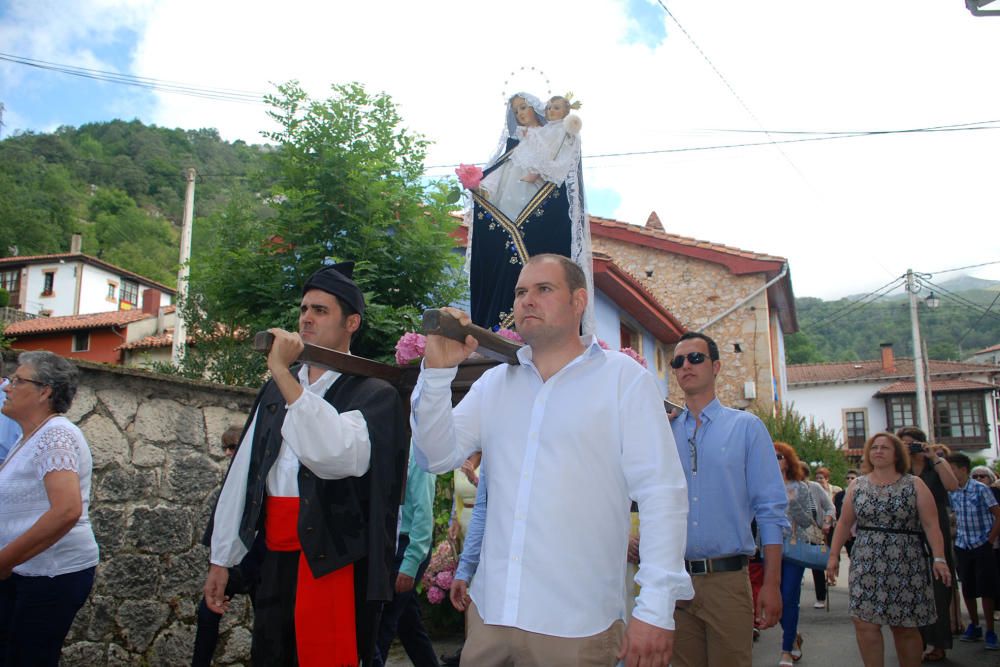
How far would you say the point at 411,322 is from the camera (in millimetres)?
7176

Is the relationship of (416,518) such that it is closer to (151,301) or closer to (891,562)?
(891,562)

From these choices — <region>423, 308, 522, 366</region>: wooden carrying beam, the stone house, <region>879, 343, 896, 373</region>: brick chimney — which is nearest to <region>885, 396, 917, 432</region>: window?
<region>879, 343, 896, 373</region>: brick chimney

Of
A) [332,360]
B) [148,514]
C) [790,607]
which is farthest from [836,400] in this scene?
[332,360]

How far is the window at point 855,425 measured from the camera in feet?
161

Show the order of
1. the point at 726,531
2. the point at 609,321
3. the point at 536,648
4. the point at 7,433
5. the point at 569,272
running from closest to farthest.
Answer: the point at 536,648
the point at 569,272
the point at 726,531
the point at 7,433
the point at 609,321

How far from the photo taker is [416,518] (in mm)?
4805

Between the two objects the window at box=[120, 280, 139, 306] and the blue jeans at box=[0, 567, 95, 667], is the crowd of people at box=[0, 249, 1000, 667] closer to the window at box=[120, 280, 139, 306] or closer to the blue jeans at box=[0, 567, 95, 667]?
the blue jeans at box=[0, 567, 95, 667]

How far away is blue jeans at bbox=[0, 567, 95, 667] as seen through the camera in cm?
348

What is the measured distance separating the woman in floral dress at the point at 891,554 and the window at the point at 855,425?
47497 mm

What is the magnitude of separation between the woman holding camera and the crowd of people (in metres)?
3.97

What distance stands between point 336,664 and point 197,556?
336 cm

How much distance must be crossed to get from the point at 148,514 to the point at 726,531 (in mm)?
3855

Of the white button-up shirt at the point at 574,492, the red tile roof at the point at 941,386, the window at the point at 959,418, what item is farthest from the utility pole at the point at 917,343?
the window at the point at 959,418

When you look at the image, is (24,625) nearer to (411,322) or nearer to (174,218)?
(411,322)
